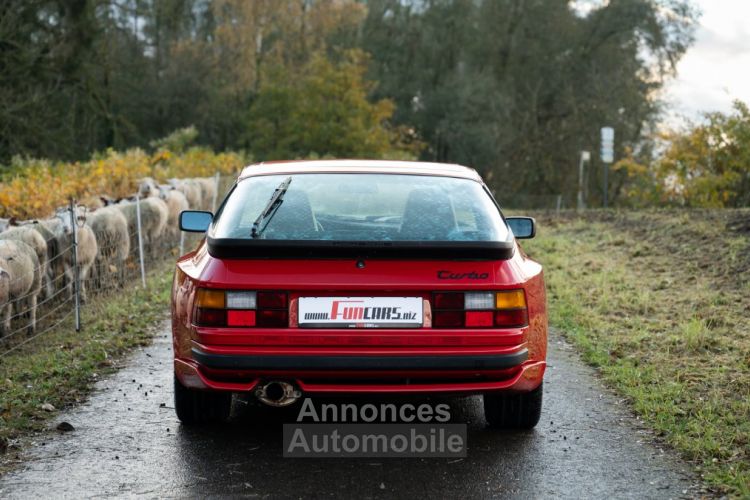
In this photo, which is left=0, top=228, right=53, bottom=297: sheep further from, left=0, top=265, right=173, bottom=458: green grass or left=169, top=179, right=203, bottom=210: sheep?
left=169, top=179, right=203, bottom=210: sheep

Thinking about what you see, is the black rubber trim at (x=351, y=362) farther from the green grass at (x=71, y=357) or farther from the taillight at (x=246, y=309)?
the green grass at (x=71, y=357)

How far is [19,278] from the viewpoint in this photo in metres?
10.2

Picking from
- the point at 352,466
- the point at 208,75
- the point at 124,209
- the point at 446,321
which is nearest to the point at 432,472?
the point at 352,466

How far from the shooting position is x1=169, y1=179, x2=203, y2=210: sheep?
69.1 ft

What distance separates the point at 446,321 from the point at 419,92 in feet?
170

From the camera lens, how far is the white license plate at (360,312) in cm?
475

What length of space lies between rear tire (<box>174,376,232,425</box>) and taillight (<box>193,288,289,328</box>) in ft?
2.87

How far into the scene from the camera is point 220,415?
5.73 metres

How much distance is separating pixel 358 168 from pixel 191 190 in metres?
16.5

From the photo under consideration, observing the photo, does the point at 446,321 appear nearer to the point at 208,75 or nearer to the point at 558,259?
the point at 558,259

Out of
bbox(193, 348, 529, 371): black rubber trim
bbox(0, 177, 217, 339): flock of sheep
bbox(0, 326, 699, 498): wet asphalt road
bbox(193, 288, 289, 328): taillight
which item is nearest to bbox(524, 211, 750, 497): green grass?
bbox(0, 326, 699, 498): wet asphalt road

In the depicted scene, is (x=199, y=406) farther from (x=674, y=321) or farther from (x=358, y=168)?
(x=674, y=321)

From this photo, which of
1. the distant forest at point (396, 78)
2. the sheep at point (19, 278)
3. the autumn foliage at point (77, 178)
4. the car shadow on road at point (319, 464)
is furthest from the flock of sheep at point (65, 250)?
the distant forest at point (396, 78)

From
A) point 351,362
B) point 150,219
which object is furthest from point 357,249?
point 150,219
